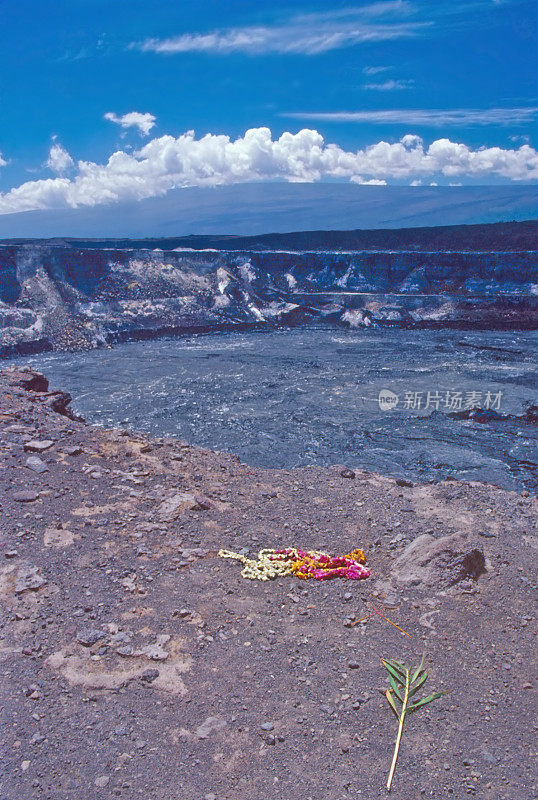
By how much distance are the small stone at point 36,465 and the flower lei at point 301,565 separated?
2.97 metres

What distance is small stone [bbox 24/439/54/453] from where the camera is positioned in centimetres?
796

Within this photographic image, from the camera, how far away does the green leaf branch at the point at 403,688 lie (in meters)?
4.08

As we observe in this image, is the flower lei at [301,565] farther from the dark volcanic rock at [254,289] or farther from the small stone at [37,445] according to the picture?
the dark volcanic rock at [254,289]

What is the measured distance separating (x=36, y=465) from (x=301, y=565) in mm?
4085

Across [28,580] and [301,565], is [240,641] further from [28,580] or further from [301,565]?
→ [28,580]

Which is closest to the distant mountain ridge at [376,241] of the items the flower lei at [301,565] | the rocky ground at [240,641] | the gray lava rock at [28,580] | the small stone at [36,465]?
the rocky ground at [240,641]

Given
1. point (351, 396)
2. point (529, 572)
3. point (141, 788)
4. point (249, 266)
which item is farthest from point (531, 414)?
point (249, 266)

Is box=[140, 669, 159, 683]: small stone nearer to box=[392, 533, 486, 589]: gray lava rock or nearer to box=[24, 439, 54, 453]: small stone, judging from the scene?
box=[392, 533, 486, 589]: gray lava rock

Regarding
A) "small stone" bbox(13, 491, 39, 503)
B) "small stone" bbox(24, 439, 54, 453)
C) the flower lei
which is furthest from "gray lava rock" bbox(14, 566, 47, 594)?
"small stone" bbox(24, 439, 54, 453)

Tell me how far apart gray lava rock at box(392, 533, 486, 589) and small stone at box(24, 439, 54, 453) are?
545 cm

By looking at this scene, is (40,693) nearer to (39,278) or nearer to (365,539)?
(365,539)

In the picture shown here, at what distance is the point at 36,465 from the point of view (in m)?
7.52

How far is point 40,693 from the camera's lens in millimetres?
4160

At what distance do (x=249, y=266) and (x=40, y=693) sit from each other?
1356 inches
